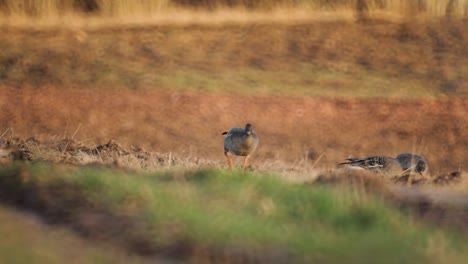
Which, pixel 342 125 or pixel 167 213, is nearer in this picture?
pixel 167 213

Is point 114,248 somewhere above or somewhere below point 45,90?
above

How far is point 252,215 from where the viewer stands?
7141mm

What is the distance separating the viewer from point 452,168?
16578 mm

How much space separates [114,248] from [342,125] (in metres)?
12.3

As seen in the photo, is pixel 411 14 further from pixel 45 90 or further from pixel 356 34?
pixel 45 90

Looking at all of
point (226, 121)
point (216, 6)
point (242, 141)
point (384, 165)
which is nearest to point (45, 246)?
point (242, 141)

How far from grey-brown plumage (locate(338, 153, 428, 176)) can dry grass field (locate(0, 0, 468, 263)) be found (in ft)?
1.70

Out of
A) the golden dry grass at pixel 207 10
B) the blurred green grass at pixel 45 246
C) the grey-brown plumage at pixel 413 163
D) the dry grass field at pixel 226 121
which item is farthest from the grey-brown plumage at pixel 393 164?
the golden dry grass at pixel 207 10

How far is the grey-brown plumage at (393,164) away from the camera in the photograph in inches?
435

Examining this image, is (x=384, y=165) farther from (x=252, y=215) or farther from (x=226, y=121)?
(x=226, y=121)

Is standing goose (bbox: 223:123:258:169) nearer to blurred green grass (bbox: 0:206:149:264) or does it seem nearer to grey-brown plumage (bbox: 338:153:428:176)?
grey-brown plumage (bbox: 338:153:428:176)

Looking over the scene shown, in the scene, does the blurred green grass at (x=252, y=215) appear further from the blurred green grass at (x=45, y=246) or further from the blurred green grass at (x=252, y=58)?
the blurred green grass at (x=252, y=58)

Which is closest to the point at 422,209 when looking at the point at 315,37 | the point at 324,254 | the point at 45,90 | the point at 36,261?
the point at 324,254

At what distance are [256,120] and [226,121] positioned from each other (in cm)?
60
